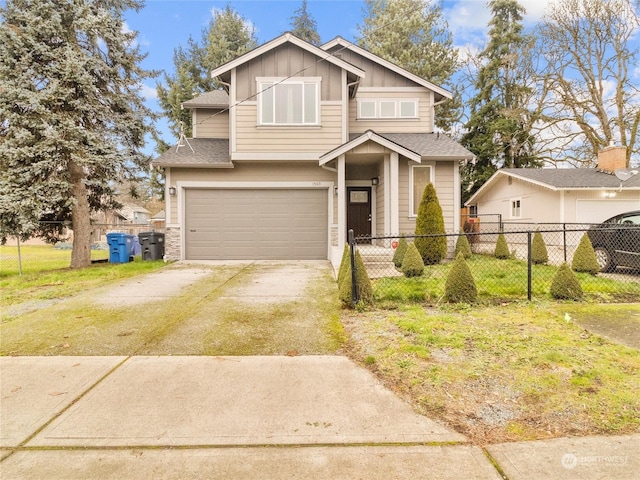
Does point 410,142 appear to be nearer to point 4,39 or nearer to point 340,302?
point 340,302

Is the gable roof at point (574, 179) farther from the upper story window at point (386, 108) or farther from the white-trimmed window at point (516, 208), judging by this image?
the upper story window at point (386, 108)

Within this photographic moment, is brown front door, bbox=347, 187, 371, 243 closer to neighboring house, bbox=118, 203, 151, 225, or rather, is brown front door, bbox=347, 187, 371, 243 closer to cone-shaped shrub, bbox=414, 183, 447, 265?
cone-shaped shrub, bbox=414, 183, 447, 265

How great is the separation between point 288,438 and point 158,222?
3135cm

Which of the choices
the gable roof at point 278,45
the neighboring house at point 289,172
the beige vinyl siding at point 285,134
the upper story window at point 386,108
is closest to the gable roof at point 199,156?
the neighboring house at point 289,172

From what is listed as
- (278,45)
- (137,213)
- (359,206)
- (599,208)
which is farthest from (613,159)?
(137,213)

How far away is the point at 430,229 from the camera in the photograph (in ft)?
29.9

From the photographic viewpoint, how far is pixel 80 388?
294cm

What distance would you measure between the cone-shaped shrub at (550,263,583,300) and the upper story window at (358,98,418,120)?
8341 millimetres

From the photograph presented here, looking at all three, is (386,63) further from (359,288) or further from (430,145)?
(359,288)

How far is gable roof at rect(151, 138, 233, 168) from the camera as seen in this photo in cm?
1049

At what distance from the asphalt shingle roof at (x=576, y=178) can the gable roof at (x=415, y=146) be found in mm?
4678

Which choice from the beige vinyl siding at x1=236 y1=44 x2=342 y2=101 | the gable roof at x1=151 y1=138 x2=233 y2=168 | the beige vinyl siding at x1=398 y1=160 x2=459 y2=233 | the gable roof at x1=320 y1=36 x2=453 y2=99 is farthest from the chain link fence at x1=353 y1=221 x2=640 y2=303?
the gable roof at x1=320 y1=36 x2=453 y2=99

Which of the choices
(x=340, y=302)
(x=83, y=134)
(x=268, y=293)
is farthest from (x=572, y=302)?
(x=83, y=134)

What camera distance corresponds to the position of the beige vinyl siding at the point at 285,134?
1045 cm
